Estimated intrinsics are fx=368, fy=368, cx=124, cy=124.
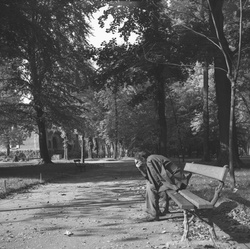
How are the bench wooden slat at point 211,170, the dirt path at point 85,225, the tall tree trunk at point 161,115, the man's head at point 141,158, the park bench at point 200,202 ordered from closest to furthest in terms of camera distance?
the park bench at point 200,202
the dirt path at point 85,225
the bench wooden slat at point 211,170
the man's head at point 141,158
the tall tree trunk at point 161,115

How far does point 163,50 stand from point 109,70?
3806 mm

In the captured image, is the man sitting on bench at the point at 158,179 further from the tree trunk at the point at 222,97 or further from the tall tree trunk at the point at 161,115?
the tall tree trunk at the point at 161,115

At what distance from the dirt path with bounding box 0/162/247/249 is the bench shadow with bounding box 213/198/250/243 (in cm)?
16

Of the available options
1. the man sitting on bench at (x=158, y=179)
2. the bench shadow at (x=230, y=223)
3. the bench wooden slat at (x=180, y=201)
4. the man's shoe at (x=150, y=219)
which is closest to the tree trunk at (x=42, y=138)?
the man sitting on bench at (x=158, y=179)

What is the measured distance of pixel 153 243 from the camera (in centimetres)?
545

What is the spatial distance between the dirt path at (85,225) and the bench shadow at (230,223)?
16 centimetres

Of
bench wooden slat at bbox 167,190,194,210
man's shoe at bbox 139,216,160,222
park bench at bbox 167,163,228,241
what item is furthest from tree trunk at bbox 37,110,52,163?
bench wooden slat at bbox 167,190,194,210

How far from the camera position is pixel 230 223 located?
20.6 feet

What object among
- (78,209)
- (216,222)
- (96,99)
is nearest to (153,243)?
(216,222)

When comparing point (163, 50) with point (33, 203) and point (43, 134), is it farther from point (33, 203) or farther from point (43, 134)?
point (43, 134)

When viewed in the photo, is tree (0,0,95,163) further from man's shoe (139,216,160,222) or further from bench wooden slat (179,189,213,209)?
bench wooden slat (179,189,213,209)

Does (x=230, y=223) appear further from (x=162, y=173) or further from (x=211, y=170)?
(x=162, y=173)

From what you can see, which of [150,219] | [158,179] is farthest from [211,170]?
[150,219]

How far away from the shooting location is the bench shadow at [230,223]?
216 inches
